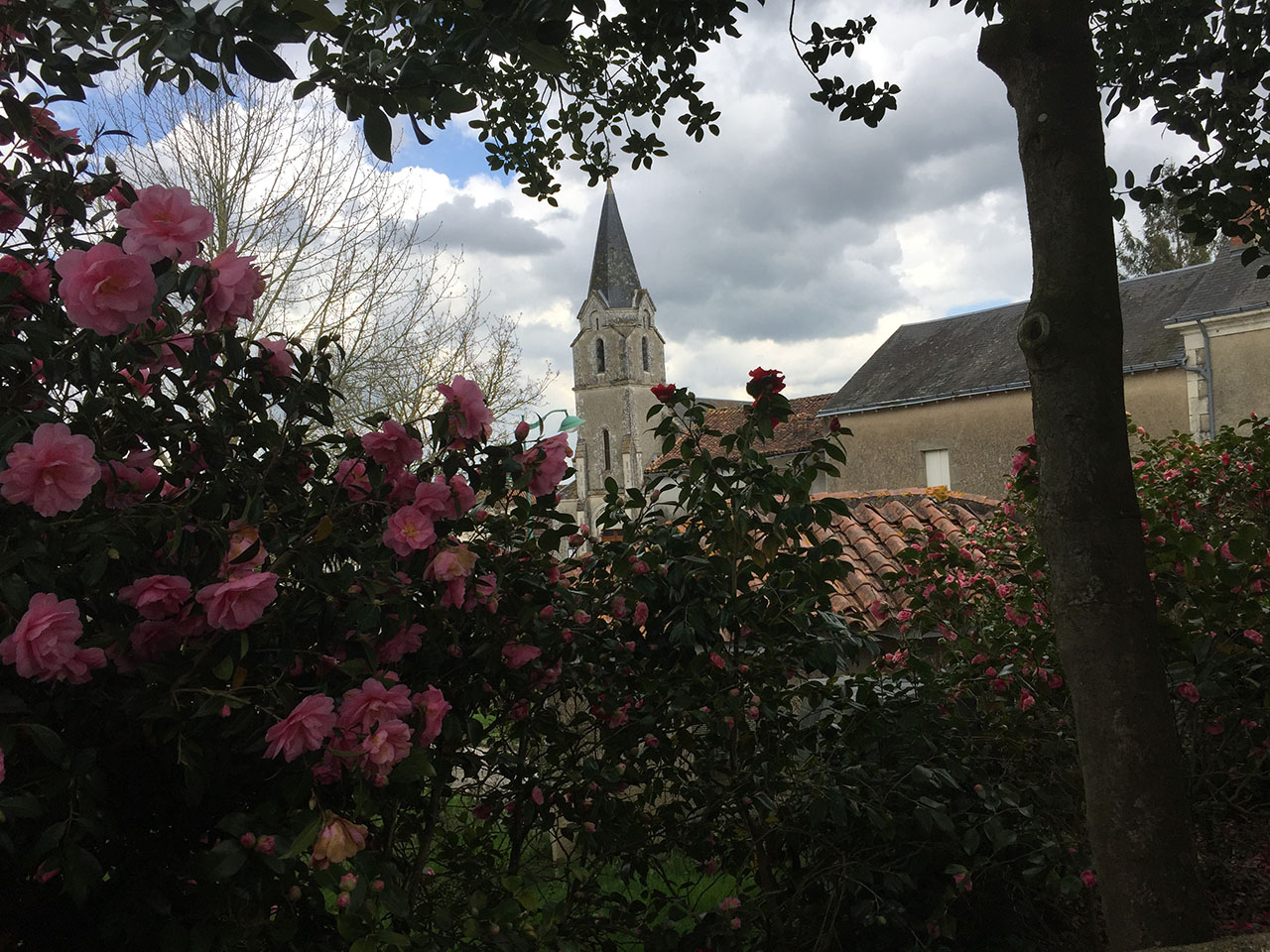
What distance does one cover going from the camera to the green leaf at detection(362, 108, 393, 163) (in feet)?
5.14

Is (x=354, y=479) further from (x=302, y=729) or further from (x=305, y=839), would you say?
(x=305, y=839)

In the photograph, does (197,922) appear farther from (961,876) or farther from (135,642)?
(961,876)

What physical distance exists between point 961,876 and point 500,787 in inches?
48.2

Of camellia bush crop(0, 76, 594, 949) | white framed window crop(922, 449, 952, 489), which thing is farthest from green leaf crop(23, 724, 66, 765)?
white framed window crop(922, 449, 952, 489)

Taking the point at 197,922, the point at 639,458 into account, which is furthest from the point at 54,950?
the point at 639,458

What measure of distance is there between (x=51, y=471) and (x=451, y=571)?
0.72m

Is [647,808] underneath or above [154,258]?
underneath

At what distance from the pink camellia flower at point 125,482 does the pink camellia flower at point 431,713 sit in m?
0.63

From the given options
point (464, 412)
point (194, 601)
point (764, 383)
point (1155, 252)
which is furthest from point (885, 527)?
point (1155, 252)

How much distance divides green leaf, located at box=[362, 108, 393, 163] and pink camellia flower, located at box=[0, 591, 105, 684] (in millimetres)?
855

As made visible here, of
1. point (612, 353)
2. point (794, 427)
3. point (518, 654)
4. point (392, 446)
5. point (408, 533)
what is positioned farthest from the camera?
point (612, 353)

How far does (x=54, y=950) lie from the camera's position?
1756 mm

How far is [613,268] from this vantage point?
55.8 metres

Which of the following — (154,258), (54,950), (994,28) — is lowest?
(54,950)
